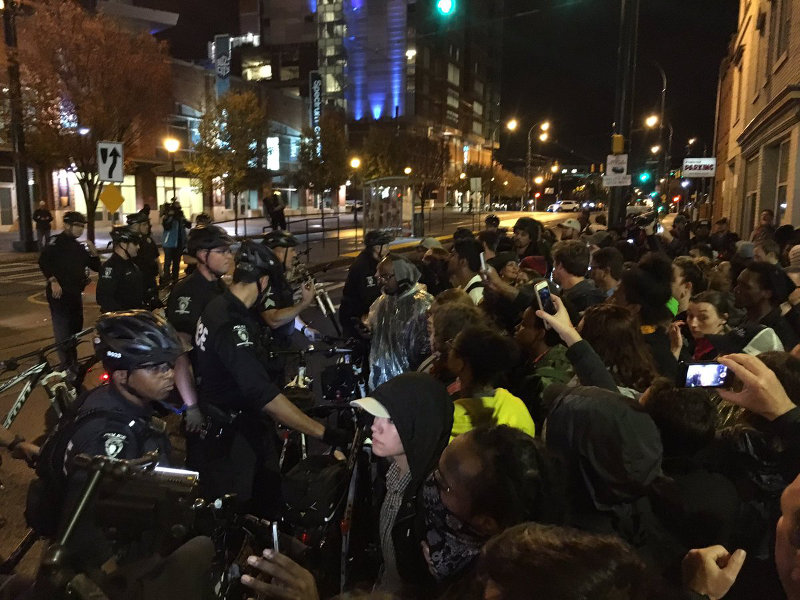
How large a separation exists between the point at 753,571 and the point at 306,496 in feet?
6.38

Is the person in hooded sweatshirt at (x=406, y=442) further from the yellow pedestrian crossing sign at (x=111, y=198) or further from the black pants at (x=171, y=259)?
the black pants at (x=171, y=259)

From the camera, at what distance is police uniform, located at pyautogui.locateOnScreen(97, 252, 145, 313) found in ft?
22.2

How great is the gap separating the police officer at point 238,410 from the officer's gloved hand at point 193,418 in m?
0.21

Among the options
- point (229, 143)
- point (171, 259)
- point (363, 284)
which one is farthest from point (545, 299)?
point (229, 143)

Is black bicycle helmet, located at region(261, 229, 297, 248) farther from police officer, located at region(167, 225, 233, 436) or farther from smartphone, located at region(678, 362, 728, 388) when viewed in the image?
smartphone, located at region(678, 362, 728, 388)

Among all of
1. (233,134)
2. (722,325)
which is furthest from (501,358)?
(233,134)

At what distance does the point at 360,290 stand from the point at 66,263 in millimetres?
3580

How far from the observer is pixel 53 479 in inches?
91.6

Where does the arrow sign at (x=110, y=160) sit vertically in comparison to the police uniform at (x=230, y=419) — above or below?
above

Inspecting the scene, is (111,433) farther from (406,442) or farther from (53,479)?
(406,442)

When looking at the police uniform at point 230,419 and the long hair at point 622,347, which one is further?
the police uniform at point 230,419

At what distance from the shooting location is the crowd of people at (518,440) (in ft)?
5.36

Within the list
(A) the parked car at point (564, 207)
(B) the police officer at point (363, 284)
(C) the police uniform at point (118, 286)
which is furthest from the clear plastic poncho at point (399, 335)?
(A) the parked car at point (564, 207)

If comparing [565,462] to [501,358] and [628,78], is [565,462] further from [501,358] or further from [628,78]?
[628,78]
